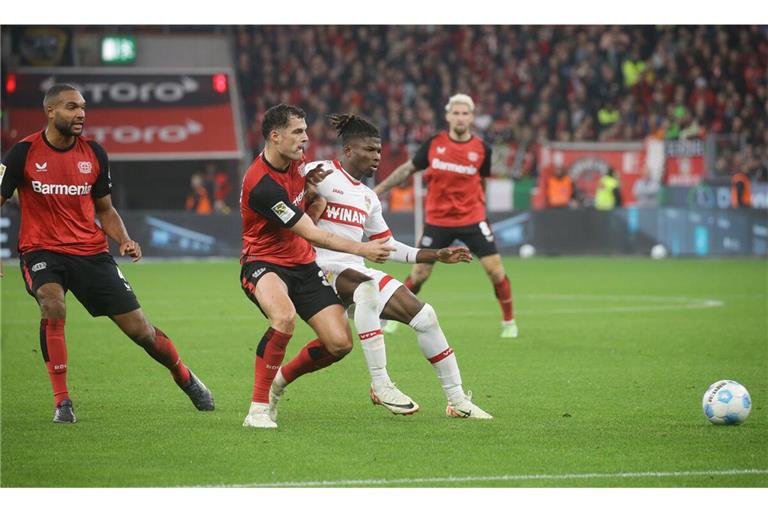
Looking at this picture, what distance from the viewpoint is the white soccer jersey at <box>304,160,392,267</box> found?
333 inches

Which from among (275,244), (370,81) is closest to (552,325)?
(275,244)

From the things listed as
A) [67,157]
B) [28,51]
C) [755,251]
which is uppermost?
[28,51]

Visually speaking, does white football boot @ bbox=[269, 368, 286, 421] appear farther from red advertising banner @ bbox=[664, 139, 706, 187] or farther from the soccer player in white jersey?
red advertising banner @ bbox=[664, 139, 706, 187]

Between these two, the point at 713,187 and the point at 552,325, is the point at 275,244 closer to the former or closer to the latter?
the point at 552,325

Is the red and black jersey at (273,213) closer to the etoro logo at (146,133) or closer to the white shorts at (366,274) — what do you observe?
the white shorts at (366,274)

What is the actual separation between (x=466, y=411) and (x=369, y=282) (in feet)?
3.40

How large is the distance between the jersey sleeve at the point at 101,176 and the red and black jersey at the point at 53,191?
20mm

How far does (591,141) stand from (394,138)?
15.9 ft

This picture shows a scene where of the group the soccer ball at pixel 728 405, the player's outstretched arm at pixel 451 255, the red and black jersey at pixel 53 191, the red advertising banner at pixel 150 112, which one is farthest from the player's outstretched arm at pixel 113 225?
the red advertising banner at pixel 150 112

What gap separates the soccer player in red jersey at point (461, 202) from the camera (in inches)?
528

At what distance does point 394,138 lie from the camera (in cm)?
3148

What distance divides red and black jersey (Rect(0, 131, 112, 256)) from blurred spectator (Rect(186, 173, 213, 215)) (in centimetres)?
1983

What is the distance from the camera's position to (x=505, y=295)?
13.3 metres

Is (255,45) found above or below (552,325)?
above
